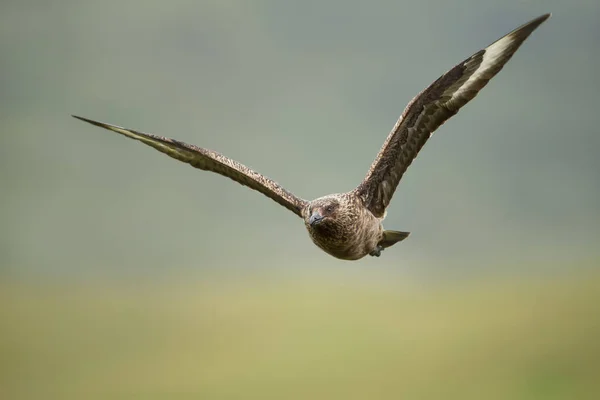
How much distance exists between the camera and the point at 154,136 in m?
6.56

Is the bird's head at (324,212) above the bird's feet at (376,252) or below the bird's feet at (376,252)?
above

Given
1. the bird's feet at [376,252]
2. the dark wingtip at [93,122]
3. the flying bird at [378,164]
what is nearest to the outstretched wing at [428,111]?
the flying bird at [378,164]

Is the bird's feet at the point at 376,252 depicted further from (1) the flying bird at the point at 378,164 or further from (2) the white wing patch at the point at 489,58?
(2) the white wing patch at the point at 489,58

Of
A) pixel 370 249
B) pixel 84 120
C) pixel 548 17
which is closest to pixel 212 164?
pixel 84 120

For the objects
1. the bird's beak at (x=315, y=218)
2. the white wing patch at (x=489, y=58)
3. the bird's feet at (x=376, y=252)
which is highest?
the white wing patch at (x=489, y=58)

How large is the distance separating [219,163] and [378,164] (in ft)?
4.90

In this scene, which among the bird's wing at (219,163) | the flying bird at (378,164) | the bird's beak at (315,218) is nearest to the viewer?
the bird's beak at (315,218)

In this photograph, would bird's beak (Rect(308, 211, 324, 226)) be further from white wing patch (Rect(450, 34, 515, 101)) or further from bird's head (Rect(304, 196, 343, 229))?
white wing patch (Rect(450, 34, 515, 101))

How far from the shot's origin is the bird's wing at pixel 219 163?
653 cm

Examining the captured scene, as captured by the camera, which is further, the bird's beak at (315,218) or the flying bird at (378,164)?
the flying bird at (378,164)

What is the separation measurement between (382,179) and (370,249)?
0.64m

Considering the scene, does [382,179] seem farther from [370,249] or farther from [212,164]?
[212,164]

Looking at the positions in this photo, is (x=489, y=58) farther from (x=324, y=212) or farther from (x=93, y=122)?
(x=93, y=122)

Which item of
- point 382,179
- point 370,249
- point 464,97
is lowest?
point 370,249
